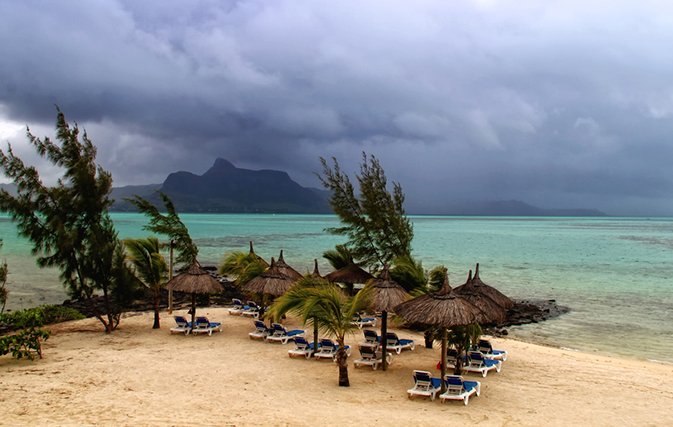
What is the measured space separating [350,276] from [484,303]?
7.42 meters

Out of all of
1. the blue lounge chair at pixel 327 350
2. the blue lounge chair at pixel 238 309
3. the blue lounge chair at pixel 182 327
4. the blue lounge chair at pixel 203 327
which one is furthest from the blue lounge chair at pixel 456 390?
the blue lounge chair at pixel 238 309

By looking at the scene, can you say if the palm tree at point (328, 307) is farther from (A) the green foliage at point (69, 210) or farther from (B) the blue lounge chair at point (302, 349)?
(A) the green foliage at point (69, 210)

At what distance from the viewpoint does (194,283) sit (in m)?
13.2

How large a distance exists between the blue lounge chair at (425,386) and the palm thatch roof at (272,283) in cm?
596

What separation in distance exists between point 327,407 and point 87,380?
492 centimetres

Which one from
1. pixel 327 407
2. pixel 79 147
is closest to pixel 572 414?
pixel 327 407

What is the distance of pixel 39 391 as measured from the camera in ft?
25.0

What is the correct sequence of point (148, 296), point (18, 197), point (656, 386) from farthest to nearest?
point (148, 296)
point (18, 197)
point (656, 386)

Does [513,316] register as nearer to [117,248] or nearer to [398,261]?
[398,261]

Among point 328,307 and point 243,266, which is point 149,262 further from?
point 328,307

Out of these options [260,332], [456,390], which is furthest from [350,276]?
[456,390]

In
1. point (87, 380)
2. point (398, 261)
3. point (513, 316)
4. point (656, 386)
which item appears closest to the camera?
point (87, 380)

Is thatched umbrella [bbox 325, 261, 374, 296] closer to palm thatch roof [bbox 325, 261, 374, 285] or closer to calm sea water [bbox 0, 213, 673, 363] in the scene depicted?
palm thatch roof [bbox 325, 261, 374, 285]

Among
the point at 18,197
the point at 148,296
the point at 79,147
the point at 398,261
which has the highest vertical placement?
the point at 79,147
